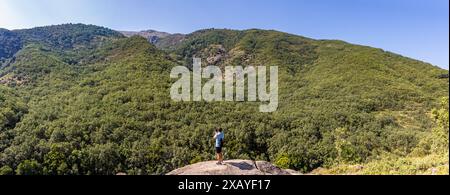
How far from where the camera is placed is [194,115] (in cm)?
11325

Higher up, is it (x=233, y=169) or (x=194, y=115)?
(x=233, y=169)

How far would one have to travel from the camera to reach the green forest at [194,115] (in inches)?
3078

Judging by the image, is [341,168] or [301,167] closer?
[341,168]

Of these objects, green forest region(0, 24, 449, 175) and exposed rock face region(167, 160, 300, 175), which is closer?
exposed rock face region(167, 160, 300, 175)

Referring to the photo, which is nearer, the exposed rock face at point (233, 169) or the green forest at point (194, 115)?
the exposed rock face at point (233, 169)

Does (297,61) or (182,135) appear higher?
(297,61)

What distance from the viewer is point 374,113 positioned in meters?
117

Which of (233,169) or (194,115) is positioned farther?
(194,115)

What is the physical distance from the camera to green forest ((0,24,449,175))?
78.2 metres

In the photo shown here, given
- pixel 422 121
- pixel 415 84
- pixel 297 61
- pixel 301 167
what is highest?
pixel 297 61
